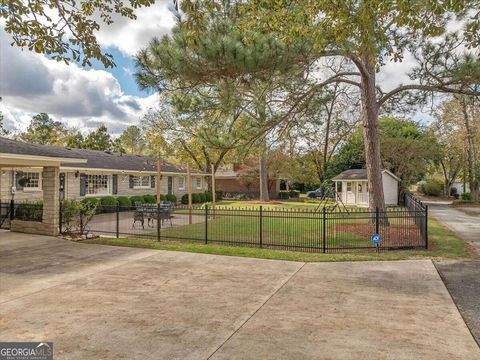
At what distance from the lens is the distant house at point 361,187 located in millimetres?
30834

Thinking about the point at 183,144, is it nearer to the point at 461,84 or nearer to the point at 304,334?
the point at 461,84

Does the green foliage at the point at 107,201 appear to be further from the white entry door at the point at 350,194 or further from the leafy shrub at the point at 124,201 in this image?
the white entry door at the point at 350,194

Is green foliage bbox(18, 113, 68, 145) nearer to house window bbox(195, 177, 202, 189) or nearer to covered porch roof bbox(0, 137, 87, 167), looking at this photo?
house window bbox(195, 177, 202, 189)

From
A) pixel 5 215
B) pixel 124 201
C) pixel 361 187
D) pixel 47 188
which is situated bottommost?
pixel 5 215

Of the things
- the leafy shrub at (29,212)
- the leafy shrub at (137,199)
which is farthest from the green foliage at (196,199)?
the leafy shrub at (29,212)

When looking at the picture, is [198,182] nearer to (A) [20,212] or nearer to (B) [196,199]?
(B) [196,199]

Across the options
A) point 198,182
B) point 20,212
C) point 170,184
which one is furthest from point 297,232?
point 198,182

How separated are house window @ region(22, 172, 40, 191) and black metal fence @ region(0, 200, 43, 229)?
568 centimetres

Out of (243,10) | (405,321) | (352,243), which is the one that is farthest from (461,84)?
(405,321)

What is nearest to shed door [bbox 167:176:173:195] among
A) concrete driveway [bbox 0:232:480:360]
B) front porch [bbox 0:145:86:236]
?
front porch [bbox 0:145:86:236]

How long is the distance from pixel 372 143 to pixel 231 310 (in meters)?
10.5

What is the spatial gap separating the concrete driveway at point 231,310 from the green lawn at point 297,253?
71 cm

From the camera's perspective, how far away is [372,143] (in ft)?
46.2

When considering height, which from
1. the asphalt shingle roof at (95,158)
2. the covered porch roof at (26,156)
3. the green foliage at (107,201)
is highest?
the asphalt shingle roof at (95,158)
